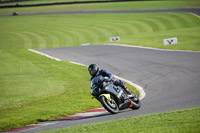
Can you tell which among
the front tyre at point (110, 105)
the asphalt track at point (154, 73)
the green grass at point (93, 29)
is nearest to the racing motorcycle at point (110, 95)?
the front tyre at point (110, 105)

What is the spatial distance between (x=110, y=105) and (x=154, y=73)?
25.1ft

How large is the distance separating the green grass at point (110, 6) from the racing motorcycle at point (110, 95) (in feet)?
177

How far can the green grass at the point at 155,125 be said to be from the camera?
25.4ft

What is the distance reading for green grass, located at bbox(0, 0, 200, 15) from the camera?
66562mm

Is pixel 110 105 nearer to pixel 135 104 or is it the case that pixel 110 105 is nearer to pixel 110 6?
pixel 135 104

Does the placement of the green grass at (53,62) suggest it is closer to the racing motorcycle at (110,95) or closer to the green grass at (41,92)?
the green grass at (41,92)

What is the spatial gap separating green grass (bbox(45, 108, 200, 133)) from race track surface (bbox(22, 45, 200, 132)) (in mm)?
1363

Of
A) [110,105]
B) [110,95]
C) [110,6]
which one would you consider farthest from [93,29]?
[110,105]

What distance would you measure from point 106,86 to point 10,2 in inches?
3256

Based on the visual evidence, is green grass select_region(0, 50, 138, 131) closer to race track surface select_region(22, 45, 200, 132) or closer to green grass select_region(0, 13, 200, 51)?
race track surface select_region(22, 45, 200, 132)

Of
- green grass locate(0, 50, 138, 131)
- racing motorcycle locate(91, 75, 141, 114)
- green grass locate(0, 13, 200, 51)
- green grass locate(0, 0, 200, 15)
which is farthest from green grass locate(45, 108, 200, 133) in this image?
green grass locate(0, 0, 200, 15)

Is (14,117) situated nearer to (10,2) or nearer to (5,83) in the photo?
(5,83)

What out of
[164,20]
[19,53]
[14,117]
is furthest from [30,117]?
[164,20]

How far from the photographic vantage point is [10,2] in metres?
88.8
